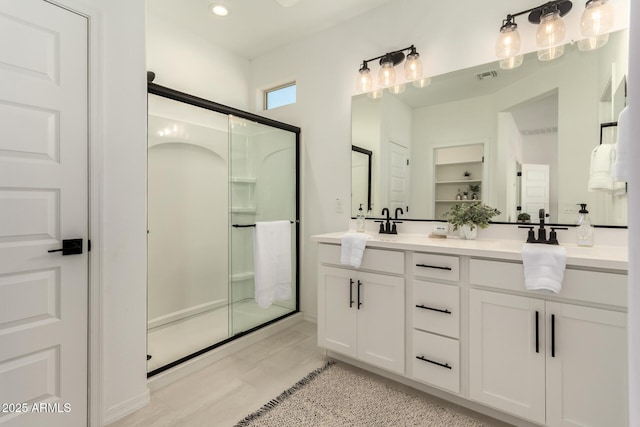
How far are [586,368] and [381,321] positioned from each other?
0.99 metres

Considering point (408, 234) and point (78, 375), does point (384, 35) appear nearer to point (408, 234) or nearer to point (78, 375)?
point (408, 234)

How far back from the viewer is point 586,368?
4.48 feet

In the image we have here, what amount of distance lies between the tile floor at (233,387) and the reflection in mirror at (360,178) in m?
1.25

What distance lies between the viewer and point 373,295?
1984 mm

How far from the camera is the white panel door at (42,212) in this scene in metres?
1.35

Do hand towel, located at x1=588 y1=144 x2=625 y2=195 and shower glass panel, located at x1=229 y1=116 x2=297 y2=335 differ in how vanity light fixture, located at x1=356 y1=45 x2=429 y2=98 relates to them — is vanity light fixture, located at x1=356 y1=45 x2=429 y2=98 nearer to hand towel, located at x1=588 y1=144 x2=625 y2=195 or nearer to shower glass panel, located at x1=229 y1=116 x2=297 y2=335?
shower glass panel, located at x1=229 y1=116 x2=297 y2=335

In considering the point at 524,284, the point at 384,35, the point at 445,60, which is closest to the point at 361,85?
the point at 384,35

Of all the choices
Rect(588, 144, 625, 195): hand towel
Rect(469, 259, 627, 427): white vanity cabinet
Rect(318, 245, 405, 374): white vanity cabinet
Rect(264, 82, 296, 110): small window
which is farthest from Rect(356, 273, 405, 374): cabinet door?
Rect(264, 82, 296, 110): small window

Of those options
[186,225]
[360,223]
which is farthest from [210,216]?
[360,223]

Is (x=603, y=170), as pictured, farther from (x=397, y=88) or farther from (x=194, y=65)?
(x=194, y=65)

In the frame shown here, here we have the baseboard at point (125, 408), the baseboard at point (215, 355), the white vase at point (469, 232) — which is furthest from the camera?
the white vase at point (469, 232)

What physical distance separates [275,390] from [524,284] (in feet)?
5.06

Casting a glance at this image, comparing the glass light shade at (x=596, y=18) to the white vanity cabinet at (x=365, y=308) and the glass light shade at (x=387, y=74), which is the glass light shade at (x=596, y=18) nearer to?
the glass light shade at (x=387, y=74)

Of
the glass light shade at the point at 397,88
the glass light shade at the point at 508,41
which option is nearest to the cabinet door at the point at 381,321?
the glass light shade at the point at 397,88
